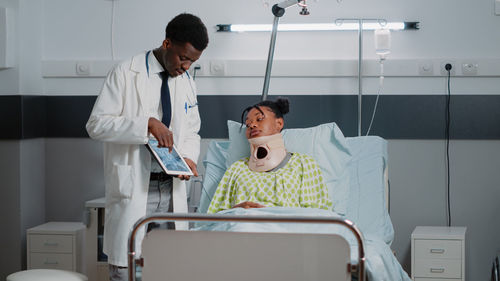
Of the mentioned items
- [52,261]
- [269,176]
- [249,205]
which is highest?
[269,176]

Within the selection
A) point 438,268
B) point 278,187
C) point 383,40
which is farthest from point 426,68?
point 278,187

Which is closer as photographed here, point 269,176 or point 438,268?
point 269,176

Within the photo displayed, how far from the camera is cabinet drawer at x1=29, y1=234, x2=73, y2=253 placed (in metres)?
4.05

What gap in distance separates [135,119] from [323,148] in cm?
130

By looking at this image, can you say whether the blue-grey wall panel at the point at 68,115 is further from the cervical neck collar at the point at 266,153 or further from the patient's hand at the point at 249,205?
the patient's hand at the point at 249,205

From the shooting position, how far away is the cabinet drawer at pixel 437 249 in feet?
11.9

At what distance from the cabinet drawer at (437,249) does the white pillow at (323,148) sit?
588 millimetres

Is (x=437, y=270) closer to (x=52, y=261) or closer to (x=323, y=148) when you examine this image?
(x=323, y=148)

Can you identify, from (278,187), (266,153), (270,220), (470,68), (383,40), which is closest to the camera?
(270,220)

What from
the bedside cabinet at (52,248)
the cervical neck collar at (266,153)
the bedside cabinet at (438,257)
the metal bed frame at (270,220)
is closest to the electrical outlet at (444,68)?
the bedside cabinet at (438,257)

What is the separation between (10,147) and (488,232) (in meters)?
3.07

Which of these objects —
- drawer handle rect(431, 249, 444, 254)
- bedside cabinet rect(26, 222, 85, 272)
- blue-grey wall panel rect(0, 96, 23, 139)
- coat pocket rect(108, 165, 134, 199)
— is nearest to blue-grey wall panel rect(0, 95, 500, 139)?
blue-grey wall panel rect(0, 96, 23, 139)

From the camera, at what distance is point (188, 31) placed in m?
2.70

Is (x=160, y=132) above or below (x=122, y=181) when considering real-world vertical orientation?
above
